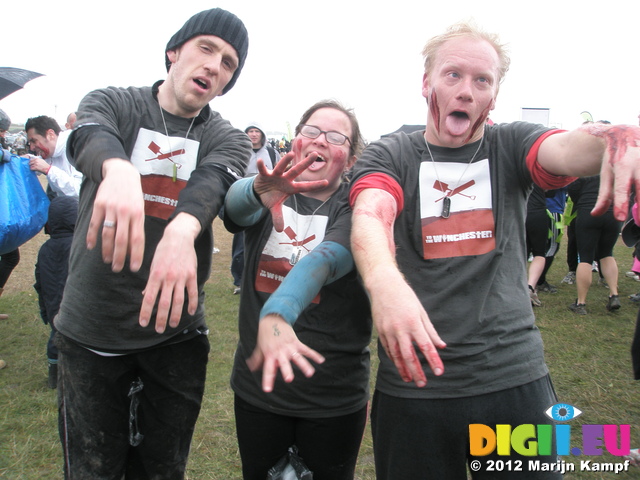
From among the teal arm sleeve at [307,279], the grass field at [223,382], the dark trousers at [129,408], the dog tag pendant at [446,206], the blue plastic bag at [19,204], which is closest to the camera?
the teal arm sleeve at [307,279]

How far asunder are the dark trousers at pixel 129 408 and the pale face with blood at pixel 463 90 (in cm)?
139

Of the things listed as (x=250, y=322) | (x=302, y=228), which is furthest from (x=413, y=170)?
(x=250, y=322)

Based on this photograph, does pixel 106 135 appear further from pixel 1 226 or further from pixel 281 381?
Result: pixel 1 226

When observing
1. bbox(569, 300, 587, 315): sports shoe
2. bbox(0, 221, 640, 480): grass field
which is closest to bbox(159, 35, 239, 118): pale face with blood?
bbox(0, 221, 640, 480): grass field

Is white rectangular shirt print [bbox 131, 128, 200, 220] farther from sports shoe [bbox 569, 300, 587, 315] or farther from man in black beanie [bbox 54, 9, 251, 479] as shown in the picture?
sports shoe [bbox 569, 300, 587, 315]

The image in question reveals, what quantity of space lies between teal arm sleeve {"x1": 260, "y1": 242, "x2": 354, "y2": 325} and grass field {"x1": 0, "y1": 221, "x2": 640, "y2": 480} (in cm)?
179

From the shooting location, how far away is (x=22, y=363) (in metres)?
4.18

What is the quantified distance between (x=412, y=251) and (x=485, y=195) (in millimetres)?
330

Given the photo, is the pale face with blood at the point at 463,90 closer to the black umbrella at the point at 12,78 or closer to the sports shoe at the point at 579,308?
the sports shoe at the point at 579,308

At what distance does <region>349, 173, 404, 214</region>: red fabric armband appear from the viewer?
153cm

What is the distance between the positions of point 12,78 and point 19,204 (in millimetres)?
2506

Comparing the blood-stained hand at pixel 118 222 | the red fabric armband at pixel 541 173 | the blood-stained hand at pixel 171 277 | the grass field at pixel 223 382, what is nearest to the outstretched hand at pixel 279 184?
the blood-stained hand at pixel 171 277

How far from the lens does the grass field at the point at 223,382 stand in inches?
112

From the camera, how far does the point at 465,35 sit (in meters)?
1.69
